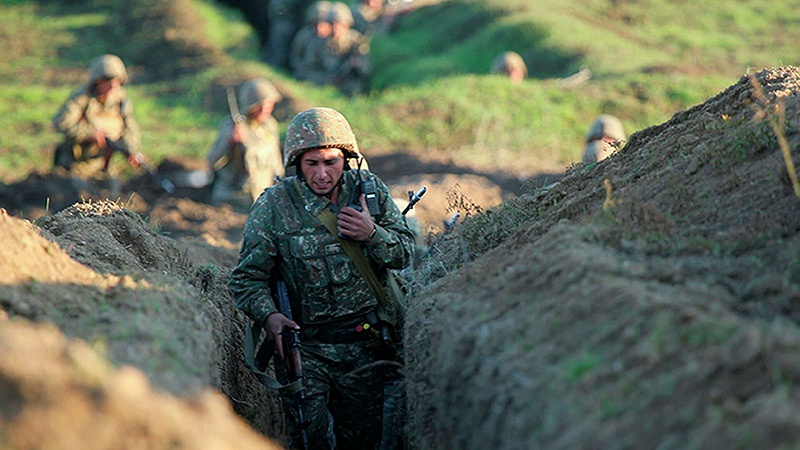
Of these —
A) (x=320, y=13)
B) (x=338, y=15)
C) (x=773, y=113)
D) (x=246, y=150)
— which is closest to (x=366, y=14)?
(x=338, y=15)

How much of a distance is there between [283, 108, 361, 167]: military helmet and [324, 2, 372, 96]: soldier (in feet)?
58.8

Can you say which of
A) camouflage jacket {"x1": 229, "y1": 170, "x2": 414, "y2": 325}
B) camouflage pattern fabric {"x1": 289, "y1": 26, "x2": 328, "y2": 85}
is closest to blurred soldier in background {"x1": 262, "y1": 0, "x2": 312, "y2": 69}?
camouflage pattern fabric {"x1": 289, "y1": 26, "x2": 328, "y2": 85}

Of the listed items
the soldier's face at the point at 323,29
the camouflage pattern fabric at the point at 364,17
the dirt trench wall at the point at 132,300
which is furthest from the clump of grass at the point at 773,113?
the camouflage pattern fabric at the point at 364,17

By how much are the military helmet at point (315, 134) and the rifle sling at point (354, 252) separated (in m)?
0.22

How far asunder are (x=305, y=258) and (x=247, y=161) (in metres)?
7.89

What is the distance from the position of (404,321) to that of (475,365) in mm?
1566

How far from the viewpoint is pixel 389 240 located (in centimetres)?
586

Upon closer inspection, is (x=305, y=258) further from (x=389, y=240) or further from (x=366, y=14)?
(x=366, y=14)

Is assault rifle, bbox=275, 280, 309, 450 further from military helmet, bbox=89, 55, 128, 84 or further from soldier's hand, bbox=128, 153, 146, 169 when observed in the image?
soldier's hand, bbox=128, 153, 146, 169

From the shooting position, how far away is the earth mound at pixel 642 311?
349 cm

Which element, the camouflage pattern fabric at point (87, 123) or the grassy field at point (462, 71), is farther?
the grassy field at point (462, 71)

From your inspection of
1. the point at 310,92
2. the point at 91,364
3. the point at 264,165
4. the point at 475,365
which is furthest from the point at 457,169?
the point at 91,364

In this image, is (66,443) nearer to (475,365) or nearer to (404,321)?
(475,365)

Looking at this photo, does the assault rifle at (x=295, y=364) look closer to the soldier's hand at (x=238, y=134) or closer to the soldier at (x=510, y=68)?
the soldier's hand at (x=238, y=134)
